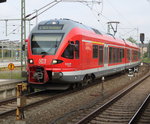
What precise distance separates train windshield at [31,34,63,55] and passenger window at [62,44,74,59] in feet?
1.49

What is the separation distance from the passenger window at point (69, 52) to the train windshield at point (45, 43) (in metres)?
0.45

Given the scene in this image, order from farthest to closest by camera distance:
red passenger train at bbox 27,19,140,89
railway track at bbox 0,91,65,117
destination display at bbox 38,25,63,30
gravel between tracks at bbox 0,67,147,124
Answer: destination display at bbox 38,25,63,30 → red passenger train at bbox 27,19,140,89 → railway track at bbox 0,91,65,117 → gravel between tracks at bbox 0,67,147,124

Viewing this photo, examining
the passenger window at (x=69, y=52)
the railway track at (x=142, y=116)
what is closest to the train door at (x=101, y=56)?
the passenger window at (x=69, y=52)

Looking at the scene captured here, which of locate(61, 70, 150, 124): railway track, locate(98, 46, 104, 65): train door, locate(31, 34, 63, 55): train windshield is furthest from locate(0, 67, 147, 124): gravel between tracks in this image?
locate(98, 46, 104, 65): train door

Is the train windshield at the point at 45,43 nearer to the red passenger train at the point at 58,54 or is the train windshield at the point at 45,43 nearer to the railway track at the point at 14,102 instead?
the red passenger train at the point at 58,54

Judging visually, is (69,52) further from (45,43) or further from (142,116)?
(142,116)

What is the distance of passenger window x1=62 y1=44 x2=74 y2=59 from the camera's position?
12.1 m

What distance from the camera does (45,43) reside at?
12219 mm

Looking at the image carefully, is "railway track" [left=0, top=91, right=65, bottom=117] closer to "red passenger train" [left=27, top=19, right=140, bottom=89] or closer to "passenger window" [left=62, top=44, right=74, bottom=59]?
"red passenger train" [left=27, top=19, right=140, bottom=89]

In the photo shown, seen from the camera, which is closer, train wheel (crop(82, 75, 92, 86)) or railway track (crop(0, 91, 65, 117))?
railway track (crop(0, 91, 65, 117))

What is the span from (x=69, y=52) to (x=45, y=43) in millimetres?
1172

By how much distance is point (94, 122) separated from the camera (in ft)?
25.1

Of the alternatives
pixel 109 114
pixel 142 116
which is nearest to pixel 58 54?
pixel 109 114

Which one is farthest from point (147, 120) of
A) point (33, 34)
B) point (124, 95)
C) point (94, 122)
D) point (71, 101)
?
point (33, 34)
